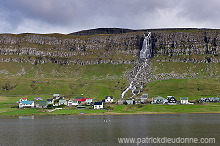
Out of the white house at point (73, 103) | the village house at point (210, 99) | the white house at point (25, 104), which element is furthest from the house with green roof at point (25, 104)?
the village house at point (210, 99)

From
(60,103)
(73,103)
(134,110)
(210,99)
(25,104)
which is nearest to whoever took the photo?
(134,110)

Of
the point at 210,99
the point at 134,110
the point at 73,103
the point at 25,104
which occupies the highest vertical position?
the point at 210,99

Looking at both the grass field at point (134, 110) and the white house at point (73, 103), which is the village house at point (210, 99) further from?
the white house at point (73, 103)

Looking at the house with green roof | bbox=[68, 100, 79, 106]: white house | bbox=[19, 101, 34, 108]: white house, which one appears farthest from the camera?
bbox=[68, 100, 79, 106]: white house

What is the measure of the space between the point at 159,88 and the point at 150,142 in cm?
14632

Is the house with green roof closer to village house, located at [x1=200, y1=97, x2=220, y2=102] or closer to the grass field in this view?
the grass field

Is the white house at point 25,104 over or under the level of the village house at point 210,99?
under

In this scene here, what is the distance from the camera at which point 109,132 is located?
69.2 metres

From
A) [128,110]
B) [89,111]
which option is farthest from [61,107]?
[128,110]

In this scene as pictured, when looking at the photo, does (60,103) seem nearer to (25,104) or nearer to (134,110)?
(25,104)

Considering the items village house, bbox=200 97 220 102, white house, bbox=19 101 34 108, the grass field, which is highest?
village house, bbox=200 97 220 102

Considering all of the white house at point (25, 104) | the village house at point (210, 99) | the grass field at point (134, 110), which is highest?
the village house at point (210, 99)

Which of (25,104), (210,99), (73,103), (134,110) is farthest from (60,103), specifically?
(210,99)

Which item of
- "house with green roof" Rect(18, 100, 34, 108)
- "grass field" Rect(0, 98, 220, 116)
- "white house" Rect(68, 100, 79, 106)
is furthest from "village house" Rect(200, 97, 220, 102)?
"house with green roof" Rect(18, 100, 34, 108)
